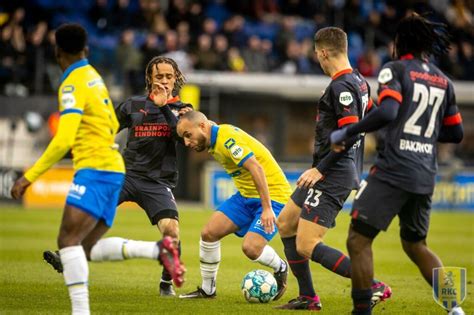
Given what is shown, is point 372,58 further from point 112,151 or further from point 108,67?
point 112,151

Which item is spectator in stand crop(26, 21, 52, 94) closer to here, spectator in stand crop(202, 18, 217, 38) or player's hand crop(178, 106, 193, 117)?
spectator in stand crop(202, 18, 217, 38)

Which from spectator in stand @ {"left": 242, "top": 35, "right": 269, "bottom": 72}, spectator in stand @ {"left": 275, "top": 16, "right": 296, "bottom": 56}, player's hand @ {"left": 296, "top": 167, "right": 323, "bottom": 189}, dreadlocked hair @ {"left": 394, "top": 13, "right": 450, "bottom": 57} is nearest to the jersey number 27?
dreadlocked hair @ {"left": 394, "top": 13, "right": 450, "bottom": 57}

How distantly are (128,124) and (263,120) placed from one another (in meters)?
17.2

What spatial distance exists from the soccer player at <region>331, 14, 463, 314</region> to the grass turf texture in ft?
5.23

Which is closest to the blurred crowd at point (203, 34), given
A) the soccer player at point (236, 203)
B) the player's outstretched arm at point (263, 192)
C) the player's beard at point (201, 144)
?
the soccer player at point (236, 203)

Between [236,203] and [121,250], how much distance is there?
7.48 ft

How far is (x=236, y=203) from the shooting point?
9.88 meters

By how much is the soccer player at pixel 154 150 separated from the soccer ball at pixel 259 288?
86cm

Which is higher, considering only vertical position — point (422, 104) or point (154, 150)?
point (422, 104)

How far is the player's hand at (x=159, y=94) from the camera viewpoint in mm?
9617

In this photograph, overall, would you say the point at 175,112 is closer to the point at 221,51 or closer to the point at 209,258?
the point at 209,258

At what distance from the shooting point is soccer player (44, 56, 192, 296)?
33.0 ft

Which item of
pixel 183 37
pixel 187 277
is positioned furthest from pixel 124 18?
pixel 187 277

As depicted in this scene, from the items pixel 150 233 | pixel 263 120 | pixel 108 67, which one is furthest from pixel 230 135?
pixel 263 120
